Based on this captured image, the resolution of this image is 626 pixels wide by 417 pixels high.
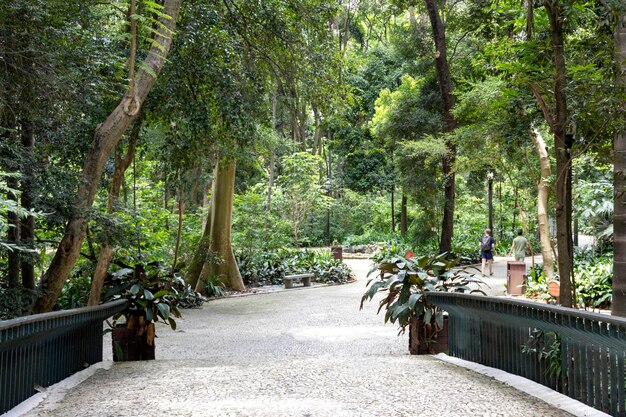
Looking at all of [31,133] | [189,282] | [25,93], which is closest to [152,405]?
[25,93]

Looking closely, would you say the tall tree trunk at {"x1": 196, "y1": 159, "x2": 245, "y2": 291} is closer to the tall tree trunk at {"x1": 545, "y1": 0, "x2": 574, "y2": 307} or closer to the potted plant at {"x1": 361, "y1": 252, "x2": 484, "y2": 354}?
the potted plant at {"x1": 361, "y1": 252, "x2": 484, "y2": 354}

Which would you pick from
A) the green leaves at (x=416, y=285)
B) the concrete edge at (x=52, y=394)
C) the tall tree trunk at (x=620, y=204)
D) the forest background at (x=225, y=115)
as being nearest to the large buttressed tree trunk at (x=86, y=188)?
the forest background at (x=225, y=115)

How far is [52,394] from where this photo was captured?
16.3ft

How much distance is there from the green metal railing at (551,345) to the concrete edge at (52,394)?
3776mm

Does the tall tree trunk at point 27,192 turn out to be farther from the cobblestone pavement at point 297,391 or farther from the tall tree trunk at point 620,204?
the tall tree trunk at point 620,204

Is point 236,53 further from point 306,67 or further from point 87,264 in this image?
point 87,264

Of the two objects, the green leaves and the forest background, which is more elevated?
the forest background

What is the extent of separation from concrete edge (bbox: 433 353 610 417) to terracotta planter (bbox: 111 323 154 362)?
12.6 feet

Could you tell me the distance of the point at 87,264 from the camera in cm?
1417

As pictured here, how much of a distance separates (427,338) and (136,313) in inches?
144

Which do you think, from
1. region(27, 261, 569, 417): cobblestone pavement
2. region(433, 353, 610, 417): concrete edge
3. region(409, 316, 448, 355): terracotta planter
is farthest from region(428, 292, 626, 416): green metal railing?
region(409, 316, 448, 355): terracotta planter

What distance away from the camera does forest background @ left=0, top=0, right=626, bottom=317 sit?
6.37 m

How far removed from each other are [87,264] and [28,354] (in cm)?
994

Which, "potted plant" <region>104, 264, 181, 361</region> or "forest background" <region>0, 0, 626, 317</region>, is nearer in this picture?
"forest background" <region>0, 0, 626, 317</region>
